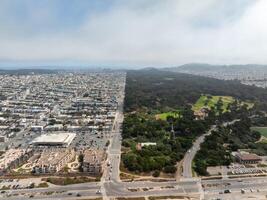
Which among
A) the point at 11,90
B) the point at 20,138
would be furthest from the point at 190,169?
the point at 11,90

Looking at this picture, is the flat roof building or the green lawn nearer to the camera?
the flat roof building

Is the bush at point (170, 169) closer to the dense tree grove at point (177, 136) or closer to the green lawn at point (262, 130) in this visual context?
the dense tree grove at point (177, 136)

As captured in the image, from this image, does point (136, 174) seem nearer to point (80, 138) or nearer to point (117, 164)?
point (117, 164)

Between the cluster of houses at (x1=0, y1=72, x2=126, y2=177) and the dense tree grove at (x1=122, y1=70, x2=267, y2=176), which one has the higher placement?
the dense tree grove at (x1=122, y1=70, x2=267, y2=176)

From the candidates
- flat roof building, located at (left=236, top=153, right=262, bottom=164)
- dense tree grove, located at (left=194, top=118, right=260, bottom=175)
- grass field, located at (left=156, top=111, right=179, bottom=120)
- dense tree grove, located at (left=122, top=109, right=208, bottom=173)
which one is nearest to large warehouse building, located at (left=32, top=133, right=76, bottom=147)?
dense tree grove, located at (left=122, top=109, right=208, bottom=173)

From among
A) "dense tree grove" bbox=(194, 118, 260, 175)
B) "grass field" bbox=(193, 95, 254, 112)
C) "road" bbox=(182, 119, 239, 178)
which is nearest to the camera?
"road" bbox=(182, 119, 239, 178)

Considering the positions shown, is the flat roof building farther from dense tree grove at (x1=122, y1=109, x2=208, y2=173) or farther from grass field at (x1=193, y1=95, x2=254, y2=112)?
grass field at (x1=193, y1=95, x2=254, y2=112)

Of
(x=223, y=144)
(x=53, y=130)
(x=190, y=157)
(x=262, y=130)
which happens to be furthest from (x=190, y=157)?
(x=53, y=130)

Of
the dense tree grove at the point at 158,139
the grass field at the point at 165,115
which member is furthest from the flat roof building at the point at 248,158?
the grass field at the point at 165,115

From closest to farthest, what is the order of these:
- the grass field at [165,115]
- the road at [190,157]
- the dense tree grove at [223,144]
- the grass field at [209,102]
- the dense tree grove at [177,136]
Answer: the road at [190,157] → the dense tree grove at [177,136] → the dense tree grove at [223,144] → the grass field at [165,115] → the grass field at [209,102]

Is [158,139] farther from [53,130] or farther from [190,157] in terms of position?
[53,130]

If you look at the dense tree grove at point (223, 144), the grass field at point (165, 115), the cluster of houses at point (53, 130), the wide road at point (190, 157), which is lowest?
the cluster of houses at point (53, 130)
